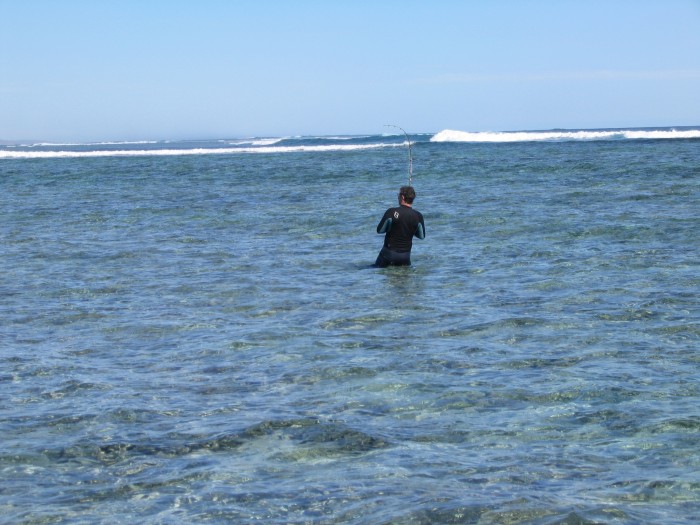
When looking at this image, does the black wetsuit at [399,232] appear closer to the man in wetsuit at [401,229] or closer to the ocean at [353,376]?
the man in wetsuit at [401,229]

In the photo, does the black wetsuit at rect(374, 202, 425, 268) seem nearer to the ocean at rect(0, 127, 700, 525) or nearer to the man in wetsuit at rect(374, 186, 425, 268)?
the man in wetsuit at rect(374, 186, 425, 268)

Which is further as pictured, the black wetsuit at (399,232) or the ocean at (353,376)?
the black wetsuit at (399,232)

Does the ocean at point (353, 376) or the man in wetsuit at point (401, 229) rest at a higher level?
the man in wetsuit at point (401, 229)

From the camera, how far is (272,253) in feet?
50.2

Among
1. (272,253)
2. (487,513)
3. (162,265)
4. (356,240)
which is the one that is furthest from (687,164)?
(487,513)

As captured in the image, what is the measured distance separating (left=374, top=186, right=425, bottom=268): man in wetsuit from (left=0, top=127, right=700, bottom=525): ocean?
0.99ft

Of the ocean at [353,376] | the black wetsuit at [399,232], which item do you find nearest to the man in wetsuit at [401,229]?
the black wetsuit at [399,232]

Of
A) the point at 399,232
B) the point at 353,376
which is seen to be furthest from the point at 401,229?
the point at 353,376

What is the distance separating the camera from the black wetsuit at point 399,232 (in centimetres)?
1302

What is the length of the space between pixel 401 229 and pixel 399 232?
3.1 inches

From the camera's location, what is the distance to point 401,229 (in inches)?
517

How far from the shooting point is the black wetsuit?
1302 centimetres

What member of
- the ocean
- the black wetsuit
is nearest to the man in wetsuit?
the black wetsuit

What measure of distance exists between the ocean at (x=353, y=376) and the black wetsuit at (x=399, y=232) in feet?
0.97
